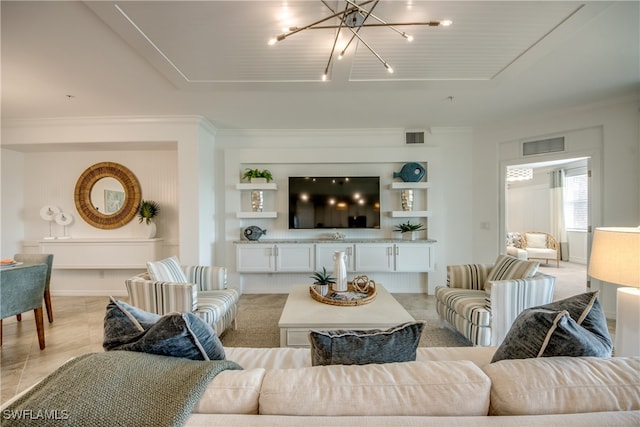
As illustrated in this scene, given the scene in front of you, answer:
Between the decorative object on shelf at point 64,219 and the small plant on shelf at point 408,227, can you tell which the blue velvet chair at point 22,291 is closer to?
the decorative object on shelf at point 64,219

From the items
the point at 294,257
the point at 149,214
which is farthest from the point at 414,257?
the point at 149,214

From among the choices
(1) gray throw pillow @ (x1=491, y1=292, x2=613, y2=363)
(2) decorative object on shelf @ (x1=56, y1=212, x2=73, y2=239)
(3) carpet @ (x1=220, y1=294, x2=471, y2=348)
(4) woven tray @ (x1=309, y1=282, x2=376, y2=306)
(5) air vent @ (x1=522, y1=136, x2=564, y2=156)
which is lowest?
(3) carpet @ (x1=220, y1=294, x2=471, y2=348)

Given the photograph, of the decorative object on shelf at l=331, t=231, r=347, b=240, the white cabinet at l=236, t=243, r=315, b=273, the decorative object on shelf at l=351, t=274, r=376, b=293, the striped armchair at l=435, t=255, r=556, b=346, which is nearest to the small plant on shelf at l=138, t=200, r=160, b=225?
the white cabinet at l=236, t=243, r=315, b=273

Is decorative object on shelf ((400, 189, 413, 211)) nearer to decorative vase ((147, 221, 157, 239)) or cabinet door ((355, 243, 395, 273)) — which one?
cabinet door ((355, 243, 395, 273))

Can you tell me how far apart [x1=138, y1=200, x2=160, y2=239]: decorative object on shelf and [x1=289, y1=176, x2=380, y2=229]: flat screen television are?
6.76ft

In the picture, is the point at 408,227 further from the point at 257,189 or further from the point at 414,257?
the point at 257,189

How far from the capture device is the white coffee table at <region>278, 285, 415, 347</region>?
6.46 ft

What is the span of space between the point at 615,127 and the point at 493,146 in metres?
1.25

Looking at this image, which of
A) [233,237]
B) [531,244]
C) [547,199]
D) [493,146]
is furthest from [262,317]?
[547,199]

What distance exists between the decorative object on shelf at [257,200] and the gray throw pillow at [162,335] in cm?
321

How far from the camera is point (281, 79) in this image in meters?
2.62

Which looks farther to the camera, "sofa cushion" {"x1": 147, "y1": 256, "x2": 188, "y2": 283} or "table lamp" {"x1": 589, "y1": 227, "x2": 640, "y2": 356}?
"sofa cushion" {"x1": 147, "y1": 256, "x2": 188, "y2": 283}

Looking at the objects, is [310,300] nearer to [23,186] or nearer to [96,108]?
[96,108]

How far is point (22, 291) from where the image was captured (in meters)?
2.40
